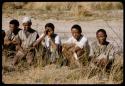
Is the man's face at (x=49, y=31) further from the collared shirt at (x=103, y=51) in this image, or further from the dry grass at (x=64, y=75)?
the collared shirt at (x=103, y=51)

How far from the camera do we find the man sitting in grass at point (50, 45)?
7.50 meters

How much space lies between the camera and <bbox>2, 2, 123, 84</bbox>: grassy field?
7102 mm

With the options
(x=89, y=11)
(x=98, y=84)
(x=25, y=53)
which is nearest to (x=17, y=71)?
(x=25, y=53)

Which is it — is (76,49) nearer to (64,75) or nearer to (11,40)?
(64,75)

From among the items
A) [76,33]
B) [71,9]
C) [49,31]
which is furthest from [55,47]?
[71,9]

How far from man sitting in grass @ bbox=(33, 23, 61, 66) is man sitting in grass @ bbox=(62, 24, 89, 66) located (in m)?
0.14

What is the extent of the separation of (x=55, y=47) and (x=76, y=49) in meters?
0.39

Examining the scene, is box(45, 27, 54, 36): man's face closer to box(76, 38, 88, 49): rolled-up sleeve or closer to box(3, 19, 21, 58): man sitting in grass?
box(76, 38, 88, 49): rolled-up sleeve

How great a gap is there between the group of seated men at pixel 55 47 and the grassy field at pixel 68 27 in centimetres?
14

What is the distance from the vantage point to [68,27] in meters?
12.9

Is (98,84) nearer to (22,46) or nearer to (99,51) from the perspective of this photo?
(99,51)

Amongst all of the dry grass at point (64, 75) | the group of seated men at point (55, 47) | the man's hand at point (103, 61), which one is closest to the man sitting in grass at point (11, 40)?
the group of seated men at point (55, 47)

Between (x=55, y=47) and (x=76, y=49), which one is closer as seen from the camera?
(x=76, y=49)

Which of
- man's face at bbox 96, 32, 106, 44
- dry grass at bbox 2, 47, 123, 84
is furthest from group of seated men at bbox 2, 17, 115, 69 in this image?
dry grass at bbox 2, 47, 123, 84
